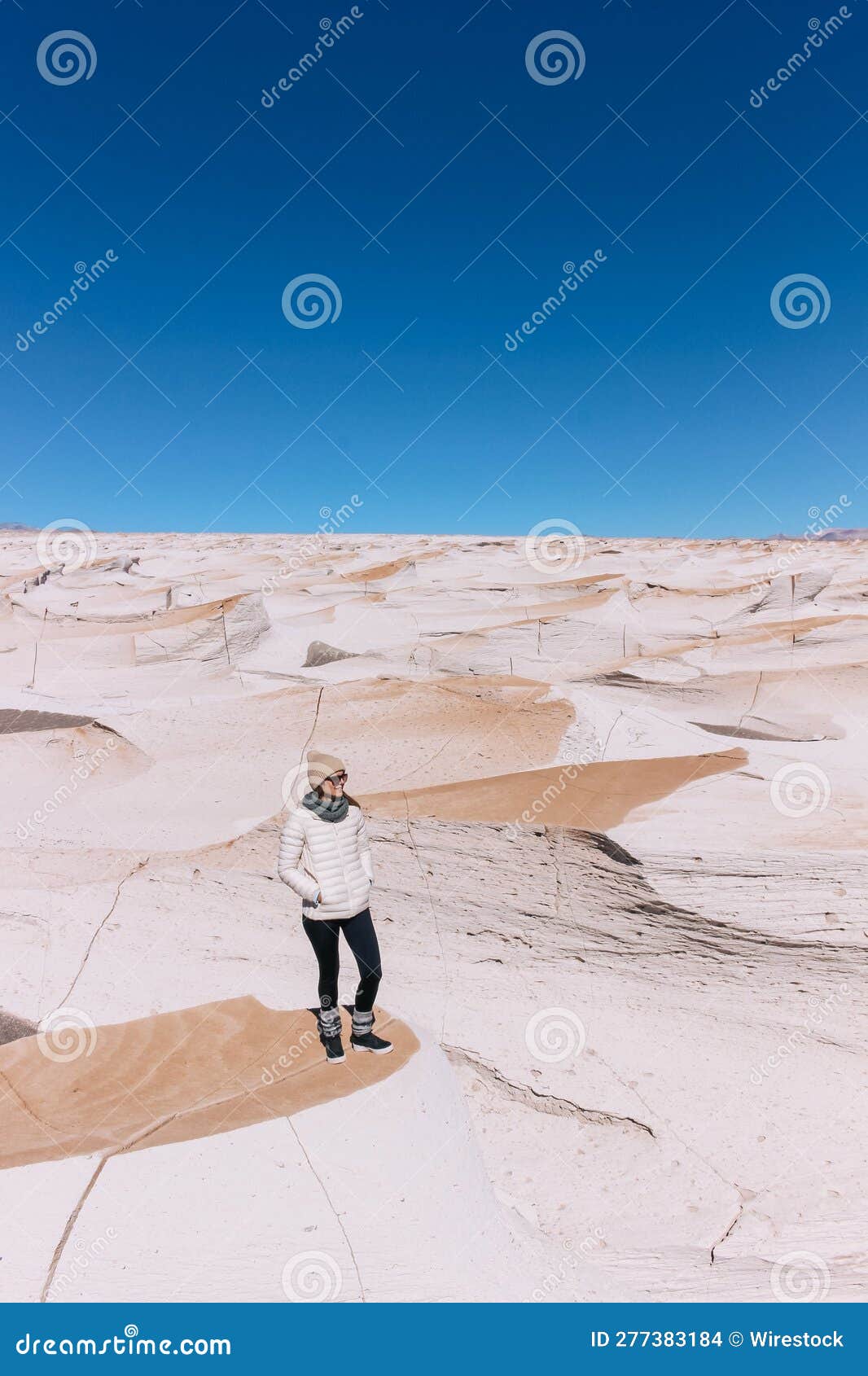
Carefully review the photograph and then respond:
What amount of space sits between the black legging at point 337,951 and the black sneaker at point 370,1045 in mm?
107

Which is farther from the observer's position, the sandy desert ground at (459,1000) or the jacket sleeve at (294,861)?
the jacket sleeve at (294,861)

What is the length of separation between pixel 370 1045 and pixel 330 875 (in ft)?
2.01

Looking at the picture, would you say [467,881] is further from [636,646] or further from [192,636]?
[636,646]

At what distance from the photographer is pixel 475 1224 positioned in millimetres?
2049

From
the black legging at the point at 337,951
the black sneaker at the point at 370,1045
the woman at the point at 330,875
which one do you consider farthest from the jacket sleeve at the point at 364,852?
the black sneaker at the point at 370,1045

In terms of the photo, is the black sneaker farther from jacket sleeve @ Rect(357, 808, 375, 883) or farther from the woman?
jacket sleeve @ Rect(357, 808, 375, 883)

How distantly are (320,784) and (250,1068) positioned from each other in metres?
0.95

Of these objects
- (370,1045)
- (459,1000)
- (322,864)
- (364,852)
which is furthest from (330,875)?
(459,1000)

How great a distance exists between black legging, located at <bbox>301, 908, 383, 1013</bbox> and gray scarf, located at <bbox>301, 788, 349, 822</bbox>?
32cm

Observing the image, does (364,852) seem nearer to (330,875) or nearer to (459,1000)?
(330,875)

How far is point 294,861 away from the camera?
2.38 meters

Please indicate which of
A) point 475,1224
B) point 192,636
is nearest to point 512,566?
point 192,636

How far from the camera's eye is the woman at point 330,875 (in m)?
2.37

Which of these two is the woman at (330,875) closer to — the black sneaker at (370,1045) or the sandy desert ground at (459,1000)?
the black sneaker at (370,1045)
